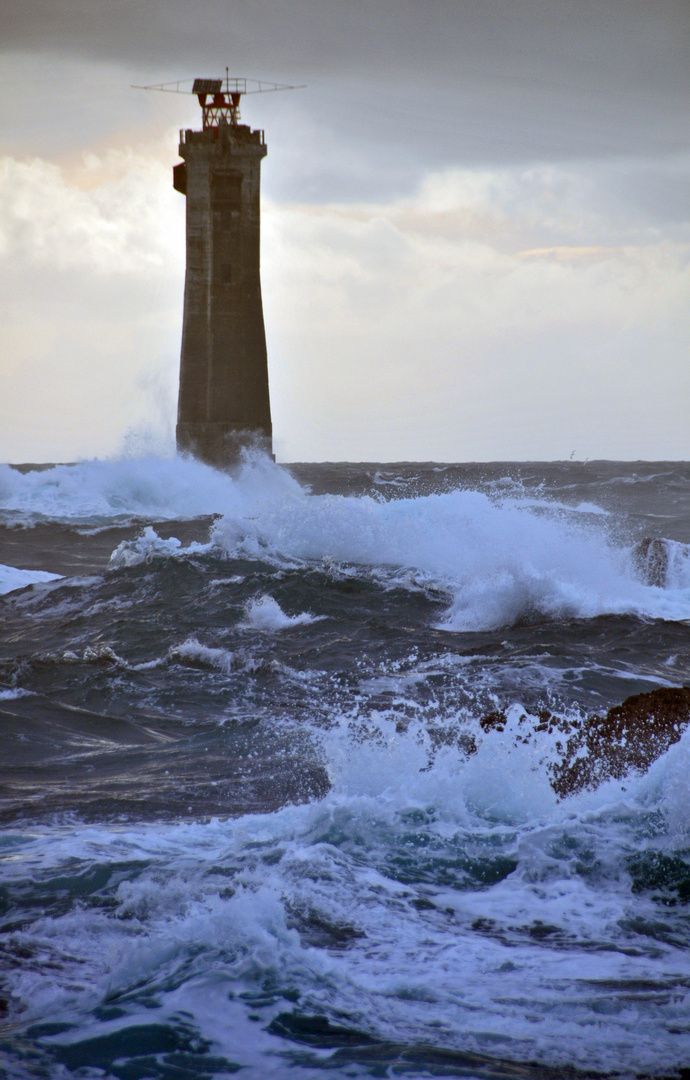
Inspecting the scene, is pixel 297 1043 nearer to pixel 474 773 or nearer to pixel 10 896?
pixel 10 896

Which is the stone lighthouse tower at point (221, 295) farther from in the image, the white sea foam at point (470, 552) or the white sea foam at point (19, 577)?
the white sea foam at point (19, 577)

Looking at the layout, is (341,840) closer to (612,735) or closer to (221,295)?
(612,735)

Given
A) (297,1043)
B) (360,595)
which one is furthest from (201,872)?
(360,595)

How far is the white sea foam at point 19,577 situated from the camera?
13.3 metres

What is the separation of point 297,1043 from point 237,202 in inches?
1077

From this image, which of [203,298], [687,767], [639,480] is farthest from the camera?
[639,480]

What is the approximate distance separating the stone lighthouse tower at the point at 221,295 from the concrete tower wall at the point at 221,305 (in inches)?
1.2

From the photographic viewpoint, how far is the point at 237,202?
90.7 feet

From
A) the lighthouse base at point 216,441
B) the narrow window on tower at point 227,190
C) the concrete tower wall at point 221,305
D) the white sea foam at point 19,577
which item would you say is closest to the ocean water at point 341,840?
the white sea foam at point 19,577

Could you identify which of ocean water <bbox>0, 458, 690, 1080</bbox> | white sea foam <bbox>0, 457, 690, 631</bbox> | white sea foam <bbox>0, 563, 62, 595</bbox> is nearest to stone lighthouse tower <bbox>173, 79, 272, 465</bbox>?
white sea foam <bbox>0, 457, 690, 631</bbox>

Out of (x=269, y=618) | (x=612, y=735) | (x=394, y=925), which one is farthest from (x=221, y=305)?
(x=394, y=925)

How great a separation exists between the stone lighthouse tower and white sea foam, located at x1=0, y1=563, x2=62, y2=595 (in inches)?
490

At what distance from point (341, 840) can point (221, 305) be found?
24401 millimetres

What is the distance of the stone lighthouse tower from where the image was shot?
89.1 ft
